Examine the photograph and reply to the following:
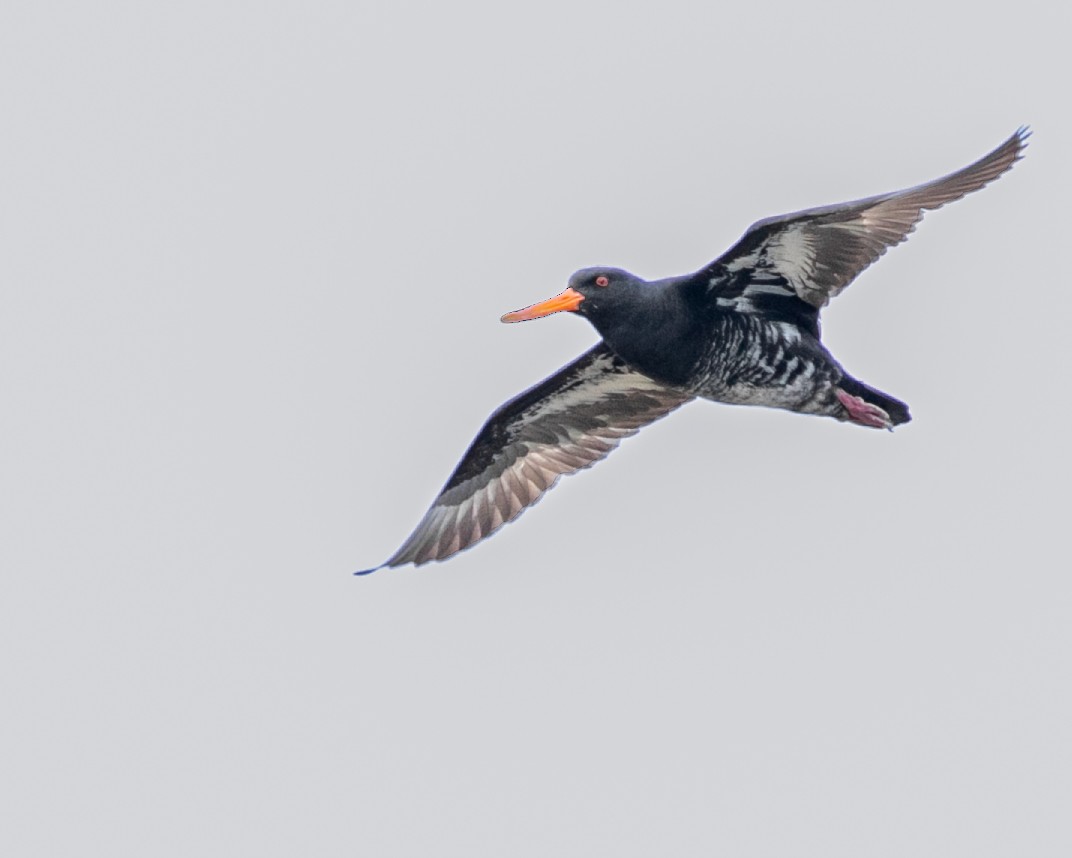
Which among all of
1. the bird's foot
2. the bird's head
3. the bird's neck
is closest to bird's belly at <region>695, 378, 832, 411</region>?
the bird's foot

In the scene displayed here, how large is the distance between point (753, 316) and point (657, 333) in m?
0.84

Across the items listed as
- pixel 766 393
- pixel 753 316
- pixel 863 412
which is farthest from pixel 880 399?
pixel 753 316

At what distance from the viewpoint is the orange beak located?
38.7ft

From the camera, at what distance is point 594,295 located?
38.9 feet

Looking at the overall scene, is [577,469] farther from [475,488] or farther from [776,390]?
[776,390]

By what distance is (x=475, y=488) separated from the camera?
13.9 m

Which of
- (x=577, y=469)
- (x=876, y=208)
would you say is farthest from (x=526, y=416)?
(x=876, y=208)

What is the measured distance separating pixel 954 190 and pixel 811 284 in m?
1.25

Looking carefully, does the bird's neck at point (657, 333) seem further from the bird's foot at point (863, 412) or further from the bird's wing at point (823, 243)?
the bird's foot at point (863, 412)

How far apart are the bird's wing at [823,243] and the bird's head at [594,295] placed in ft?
2.04

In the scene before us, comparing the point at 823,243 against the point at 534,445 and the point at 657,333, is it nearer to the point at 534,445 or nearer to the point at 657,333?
the point at 657,333

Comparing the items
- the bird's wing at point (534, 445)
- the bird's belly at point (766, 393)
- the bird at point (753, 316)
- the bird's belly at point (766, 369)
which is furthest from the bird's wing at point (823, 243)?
the bird's wing at point (534, 445)

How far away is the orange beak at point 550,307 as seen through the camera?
38.7 ft

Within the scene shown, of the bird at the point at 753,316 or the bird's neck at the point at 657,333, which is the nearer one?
the bird at the point at 753,316
